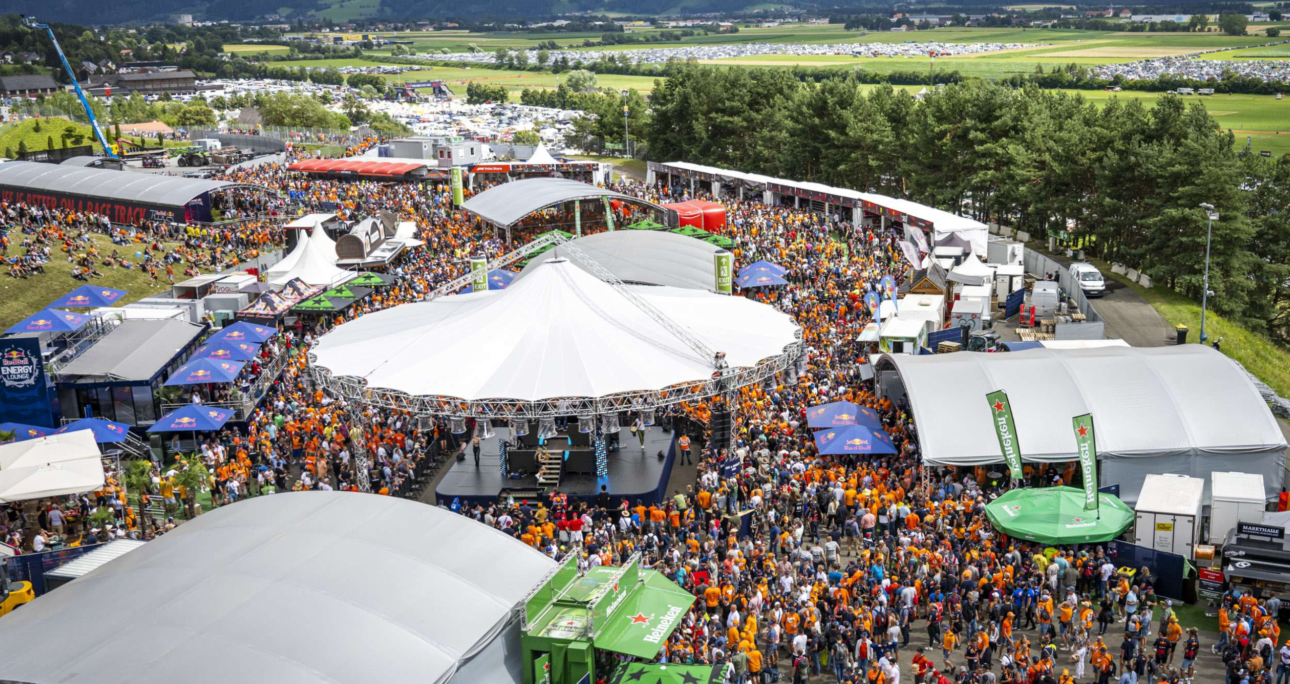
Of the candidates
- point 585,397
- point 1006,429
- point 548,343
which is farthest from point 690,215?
point 1006,429

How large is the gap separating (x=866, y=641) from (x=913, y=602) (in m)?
2.05

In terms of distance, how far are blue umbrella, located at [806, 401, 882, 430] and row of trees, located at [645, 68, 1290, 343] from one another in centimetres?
1900

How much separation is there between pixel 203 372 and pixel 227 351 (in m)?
1.89

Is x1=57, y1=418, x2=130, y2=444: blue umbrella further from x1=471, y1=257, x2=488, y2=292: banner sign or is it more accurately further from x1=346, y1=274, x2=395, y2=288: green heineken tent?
x1=346, y1=274, x2=395, y2=288: green heineken tent

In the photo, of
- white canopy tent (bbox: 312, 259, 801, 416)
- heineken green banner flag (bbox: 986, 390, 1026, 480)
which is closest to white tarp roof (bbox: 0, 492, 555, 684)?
white canopy tent (bbox: 312, 259, 801, 416)

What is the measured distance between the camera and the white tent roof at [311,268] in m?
42.6

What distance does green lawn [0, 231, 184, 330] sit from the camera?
4109 centimetres

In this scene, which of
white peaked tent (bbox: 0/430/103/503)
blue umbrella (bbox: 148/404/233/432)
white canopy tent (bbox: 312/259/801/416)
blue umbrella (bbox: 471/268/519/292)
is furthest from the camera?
blue umbrella (bbox: 471/268/519/292)

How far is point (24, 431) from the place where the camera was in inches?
1075

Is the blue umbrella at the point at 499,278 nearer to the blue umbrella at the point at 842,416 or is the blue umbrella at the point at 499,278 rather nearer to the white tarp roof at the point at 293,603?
the blue umbrella at the point at 842,416

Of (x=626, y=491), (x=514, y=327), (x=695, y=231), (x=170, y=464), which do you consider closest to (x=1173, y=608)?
(x=626, y=491)

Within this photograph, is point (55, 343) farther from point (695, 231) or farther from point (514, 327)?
point (695, 231)

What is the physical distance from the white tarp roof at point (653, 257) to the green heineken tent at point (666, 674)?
23.4 meters

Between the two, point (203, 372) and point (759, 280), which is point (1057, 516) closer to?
point (759, 280)
